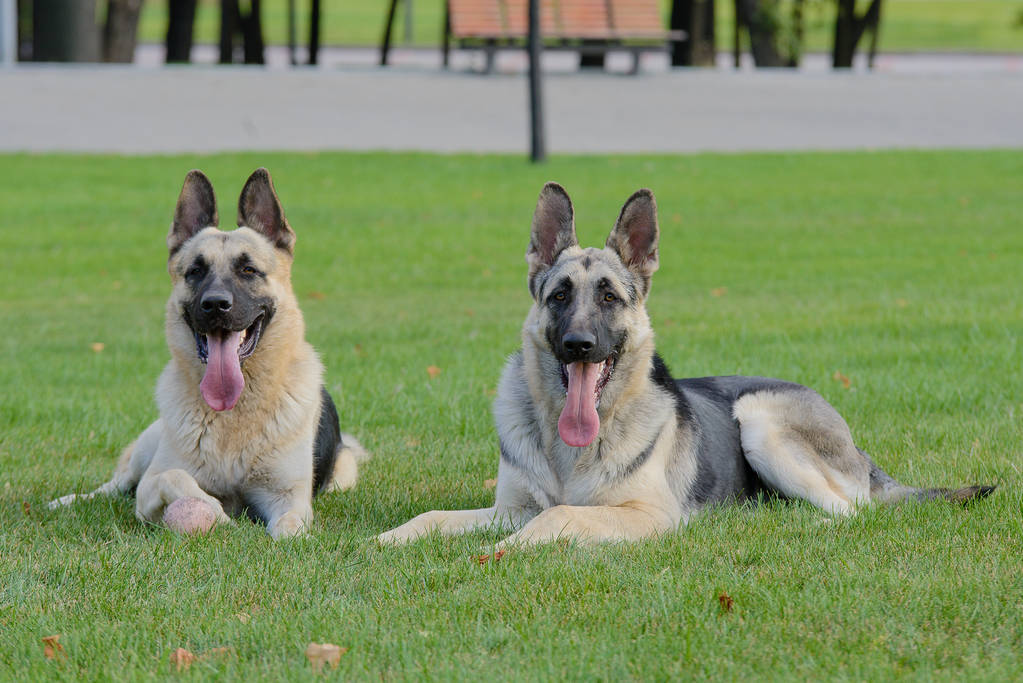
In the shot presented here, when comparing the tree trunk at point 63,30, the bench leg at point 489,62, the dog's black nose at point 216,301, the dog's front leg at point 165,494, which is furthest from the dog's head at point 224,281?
the tree trunk at point 63,30

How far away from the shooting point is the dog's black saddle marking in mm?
6555

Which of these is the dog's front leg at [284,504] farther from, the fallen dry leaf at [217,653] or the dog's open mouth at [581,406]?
the fallen dry leaf at [217,653]

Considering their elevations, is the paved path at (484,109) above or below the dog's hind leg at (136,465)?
above

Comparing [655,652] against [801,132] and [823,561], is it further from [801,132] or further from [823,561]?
[801,132]

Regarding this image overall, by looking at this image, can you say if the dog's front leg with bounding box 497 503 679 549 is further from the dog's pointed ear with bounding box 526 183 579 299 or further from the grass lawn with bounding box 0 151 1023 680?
the dog's pointed ear with bounding box 526 183 579 299

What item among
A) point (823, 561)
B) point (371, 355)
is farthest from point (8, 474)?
point (823, 561)

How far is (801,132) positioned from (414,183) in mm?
9758

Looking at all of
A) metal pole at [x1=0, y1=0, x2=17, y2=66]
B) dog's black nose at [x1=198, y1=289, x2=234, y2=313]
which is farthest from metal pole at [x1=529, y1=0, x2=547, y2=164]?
dog's black nose at [x1=198, y1=289, x2=234, y2=313]

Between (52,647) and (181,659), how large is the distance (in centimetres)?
48

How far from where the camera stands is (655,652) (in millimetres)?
4273

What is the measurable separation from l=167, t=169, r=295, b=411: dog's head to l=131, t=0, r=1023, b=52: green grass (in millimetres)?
55243

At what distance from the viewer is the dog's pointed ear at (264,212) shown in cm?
658

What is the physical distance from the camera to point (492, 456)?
746cm

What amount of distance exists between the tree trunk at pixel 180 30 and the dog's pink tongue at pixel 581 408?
1218 inches
